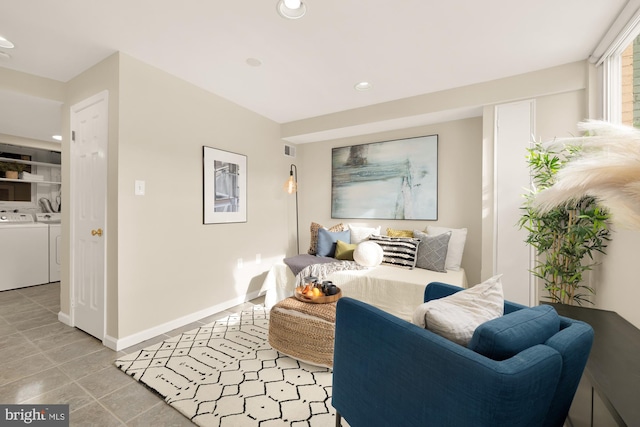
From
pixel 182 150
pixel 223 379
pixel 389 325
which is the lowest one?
pixel 223 379

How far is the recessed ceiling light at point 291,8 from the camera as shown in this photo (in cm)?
178

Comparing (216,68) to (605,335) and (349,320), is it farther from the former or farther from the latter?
(605,335)

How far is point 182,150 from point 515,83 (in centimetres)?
321

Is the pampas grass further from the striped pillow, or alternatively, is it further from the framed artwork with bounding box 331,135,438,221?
the framed artwork with bounding box 331,135,438,221

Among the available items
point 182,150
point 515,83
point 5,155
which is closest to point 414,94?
point 515,83

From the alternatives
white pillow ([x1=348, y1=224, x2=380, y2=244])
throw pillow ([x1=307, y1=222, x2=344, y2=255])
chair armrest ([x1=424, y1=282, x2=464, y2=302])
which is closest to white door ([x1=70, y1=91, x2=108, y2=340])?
throw pillow ([x1=307, y1=222, x2=344, y2=255])

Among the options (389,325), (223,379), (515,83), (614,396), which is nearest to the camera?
(614,396)

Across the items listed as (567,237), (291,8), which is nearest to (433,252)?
(567,237)

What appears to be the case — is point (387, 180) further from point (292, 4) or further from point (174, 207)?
point (174, 207)

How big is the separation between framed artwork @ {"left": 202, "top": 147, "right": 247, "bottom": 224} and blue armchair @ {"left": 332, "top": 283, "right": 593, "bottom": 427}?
2.32 m

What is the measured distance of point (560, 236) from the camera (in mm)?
2096

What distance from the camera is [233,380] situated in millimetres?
1924

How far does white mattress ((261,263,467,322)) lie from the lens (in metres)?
2.61

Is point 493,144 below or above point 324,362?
above
